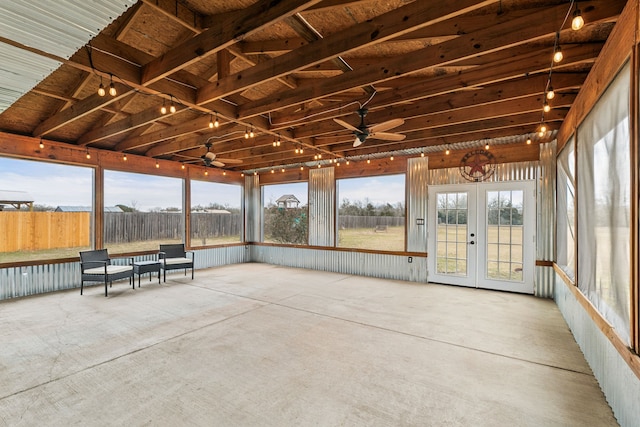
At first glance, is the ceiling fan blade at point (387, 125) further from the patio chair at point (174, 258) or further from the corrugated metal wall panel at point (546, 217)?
the patio chair at point (174, 258)

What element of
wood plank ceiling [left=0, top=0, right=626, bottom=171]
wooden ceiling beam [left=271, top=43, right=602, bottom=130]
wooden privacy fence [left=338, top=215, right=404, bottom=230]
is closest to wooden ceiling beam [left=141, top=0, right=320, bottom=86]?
wood plank ceiling [left=0, top=0, right=626, bottom=171]

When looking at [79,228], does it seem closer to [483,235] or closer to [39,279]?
[39,279]

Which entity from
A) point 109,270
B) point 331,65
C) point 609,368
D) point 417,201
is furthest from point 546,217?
point 109,270

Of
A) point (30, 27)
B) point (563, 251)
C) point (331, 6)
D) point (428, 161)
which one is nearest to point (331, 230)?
point (428, 161)

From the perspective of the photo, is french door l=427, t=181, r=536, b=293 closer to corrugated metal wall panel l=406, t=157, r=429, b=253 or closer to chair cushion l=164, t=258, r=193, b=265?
corrugated metal wall panel l=406, t=157, r=429, b=253

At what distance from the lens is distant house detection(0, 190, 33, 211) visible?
5285mm

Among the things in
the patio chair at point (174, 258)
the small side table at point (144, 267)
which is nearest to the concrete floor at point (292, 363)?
the small side table at point (144, 267)

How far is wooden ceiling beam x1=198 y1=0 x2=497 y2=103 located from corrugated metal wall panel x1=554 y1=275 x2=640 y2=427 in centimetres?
270

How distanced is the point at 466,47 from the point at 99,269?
273 inches

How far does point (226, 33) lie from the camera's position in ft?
7.90

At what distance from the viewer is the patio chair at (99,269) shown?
5465 millimetres

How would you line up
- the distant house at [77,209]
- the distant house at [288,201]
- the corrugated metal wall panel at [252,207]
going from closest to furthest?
the distant house at [77,209], the distant house at [288,201], the corrugated metal wall panel at [252,207]

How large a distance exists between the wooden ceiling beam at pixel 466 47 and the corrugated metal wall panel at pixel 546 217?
3898 millimetres

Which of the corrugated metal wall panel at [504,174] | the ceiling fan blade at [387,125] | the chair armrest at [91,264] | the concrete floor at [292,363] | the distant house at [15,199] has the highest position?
the ceiling fan blade at [387,125]
